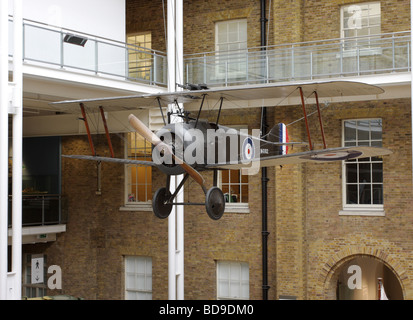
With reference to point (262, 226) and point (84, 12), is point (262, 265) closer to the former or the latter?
point (262, 226)

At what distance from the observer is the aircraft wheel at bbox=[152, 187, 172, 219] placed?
9805 mm

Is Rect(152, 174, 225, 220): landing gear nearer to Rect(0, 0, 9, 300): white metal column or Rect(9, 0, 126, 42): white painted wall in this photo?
Rect(0, 0, 9, 300): white metal column

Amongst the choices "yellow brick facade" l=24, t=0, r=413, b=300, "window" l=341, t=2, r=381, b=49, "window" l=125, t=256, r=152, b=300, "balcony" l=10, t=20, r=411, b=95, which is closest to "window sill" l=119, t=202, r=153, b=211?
"yellow brick facade" l=24, t=0, r=413, b=300

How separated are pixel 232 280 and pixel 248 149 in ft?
20.5

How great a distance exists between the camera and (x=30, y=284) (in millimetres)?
17969

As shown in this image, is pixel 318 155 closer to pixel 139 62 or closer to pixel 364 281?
pixel 139 62

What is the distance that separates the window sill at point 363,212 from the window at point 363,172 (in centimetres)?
8

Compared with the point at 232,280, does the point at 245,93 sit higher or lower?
higher

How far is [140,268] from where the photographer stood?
1702 cm

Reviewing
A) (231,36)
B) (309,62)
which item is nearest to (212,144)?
(309,62)

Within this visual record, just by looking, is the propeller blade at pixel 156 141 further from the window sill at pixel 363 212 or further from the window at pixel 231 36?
the window at pixel 231 36

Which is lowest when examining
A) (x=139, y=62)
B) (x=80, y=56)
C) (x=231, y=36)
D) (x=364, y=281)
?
(x=364, y=281)

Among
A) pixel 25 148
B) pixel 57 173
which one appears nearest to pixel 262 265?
pixel 57 173

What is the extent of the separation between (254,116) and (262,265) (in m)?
3.64
